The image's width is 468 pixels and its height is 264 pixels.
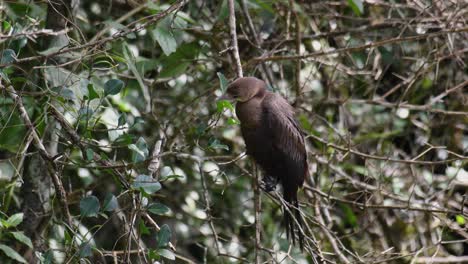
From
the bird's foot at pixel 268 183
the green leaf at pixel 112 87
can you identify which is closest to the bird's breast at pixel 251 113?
the bird's foot at pixel 268 183

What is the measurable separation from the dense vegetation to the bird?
0.40 feet

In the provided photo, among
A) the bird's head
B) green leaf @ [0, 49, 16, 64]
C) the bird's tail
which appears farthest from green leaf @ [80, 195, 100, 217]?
the bird's tail

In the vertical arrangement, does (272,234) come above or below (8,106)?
below

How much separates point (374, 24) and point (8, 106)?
2366 millimetres

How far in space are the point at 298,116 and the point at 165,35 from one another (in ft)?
4.05

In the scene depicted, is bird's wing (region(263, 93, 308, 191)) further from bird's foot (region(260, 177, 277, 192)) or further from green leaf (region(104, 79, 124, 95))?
green leaf (region(104, 79, 124, 95))

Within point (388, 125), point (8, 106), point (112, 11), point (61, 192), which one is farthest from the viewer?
point (388, 125)

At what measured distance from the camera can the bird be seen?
3.26 m

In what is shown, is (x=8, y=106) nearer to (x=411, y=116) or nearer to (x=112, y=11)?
(x=112, y=11)

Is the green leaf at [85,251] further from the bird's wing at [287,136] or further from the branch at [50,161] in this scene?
the bird's wing at [287,136]

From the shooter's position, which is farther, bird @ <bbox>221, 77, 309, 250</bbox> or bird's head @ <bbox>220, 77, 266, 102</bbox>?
bird @ <bbox>221, 77, 309, 250</bbox>

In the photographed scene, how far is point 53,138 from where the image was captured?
3098 millimetres

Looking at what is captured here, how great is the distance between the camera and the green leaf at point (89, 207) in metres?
2.18

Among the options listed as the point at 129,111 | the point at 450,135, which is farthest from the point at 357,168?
the point at 129,111
